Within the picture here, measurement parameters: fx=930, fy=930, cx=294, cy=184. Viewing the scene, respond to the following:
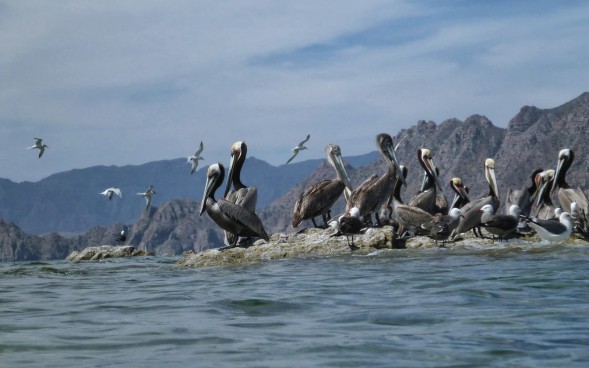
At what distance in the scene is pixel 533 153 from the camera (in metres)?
195

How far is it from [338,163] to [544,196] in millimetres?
4677

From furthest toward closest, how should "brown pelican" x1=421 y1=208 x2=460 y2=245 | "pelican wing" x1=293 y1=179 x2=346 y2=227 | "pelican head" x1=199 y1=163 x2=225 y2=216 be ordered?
"pelican wing" x1=293 y1=179 x2=346 y2=227, "pelican head" x1=199 y1=163 x2=225 y2=216, "brown pelican" x1=421 y1=208 x2=460 y2=245

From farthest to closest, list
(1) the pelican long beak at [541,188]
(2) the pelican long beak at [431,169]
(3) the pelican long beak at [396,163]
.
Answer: (1) the pelican long beak at [541,188] < (2) the pelican long beak at [431,169] < (3) the pelican long beak at [396,163]

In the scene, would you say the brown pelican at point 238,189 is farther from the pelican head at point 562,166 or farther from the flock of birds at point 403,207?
the pelican head at point 562,166

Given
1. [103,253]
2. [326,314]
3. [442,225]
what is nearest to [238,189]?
[442,225]

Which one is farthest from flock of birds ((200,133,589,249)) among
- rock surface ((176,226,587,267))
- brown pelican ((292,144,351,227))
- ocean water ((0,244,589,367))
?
ocean water ((0,244,589,367))

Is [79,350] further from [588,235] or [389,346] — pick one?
[588,235]

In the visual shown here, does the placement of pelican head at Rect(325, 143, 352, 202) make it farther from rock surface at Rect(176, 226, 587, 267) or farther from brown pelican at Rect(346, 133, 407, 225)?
rock surface at Rect(176, 226, 587, 267)

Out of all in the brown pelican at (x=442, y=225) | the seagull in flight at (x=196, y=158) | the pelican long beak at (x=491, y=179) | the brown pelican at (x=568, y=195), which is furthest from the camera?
the seagull in flight at (x=196, y=158)

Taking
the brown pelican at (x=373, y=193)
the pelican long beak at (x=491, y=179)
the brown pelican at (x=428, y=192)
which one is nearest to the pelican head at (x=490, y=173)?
the pelican long beak at (x=491, y=179)

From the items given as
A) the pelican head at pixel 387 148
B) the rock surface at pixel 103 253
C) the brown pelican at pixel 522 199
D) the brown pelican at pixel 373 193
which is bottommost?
the rock surface at pixel 103 253

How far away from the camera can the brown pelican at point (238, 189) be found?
17.5m

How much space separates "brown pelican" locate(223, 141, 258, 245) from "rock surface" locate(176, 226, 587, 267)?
3.04 ft

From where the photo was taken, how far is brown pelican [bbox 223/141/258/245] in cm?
1753
